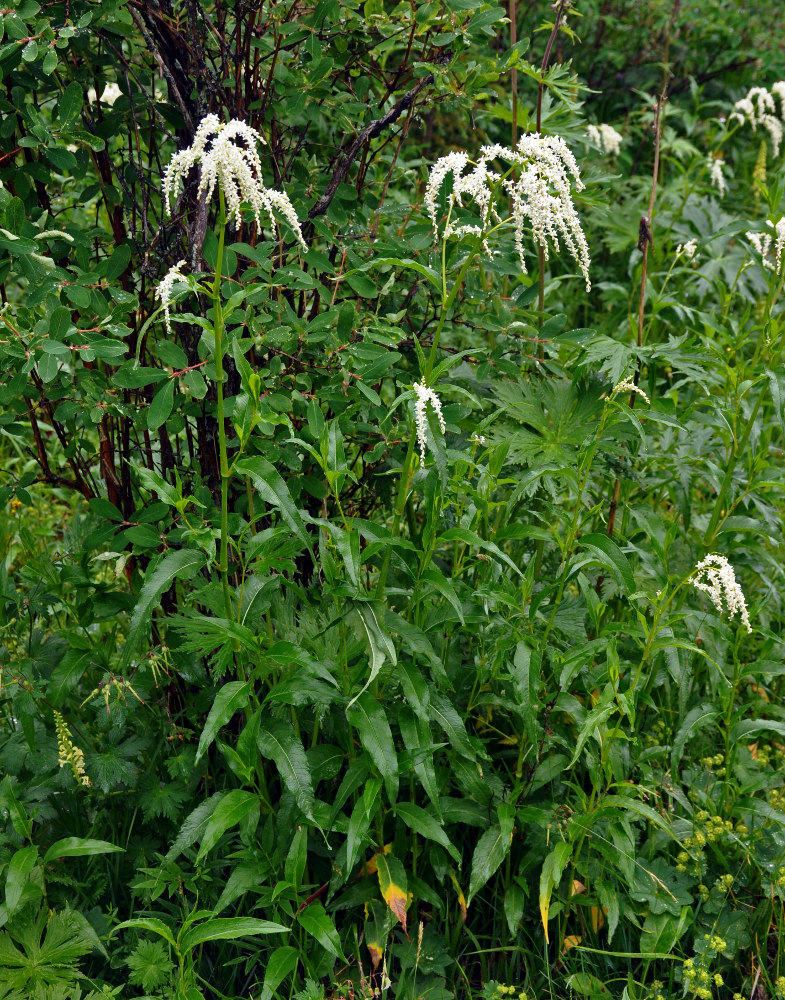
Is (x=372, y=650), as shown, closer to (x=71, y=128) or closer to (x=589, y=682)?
(x=589, y=682)

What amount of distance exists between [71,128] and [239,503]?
948 millimetres

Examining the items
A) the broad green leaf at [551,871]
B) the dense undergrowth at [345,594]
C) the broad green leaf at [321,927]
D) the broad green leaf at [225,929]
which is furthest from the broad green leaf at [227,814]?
the broad green leaf at [551,871]

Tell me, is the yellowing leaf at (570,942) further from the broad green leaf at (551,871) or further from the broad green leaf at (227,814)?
the broad green leaf at (227,814)

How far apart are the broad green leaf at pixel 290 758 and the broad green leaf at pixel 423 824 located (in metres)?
0.21

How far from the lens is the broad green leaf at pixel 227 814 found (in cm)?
177

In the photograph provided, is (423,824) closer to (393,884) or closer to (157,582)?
(393,884)

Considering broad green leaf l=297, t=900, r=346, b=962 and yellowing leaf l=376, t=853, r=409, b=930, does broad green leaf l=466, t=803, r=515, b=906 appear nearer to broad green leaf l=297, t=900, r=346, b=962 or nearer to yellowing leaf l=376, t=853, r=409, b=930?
yellowing leaf l=376, t=853, r=409, b=930

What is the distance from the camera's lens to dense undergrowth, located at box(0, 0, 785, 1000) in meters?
1.93

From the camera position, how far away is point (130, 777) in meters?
2.23

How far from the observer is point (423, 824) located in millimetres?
1984

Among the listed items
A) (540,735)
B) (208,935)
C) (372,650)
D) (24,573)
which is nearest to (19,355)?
(24,573)

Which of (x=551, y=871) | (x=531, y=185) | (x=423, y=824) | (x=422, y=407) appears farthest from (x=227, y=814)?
(x=531, y=185)

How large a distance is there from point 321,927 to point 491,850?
41 cm


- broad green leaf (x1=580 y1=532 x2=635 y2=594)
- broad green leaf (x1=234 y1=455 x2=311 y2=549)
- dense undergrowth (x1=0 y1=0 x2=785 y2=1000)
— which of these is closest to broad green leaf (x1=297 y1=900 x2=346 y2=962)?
dense undergrowth (x1=0 y1=0 x2=785 y2=1000)
